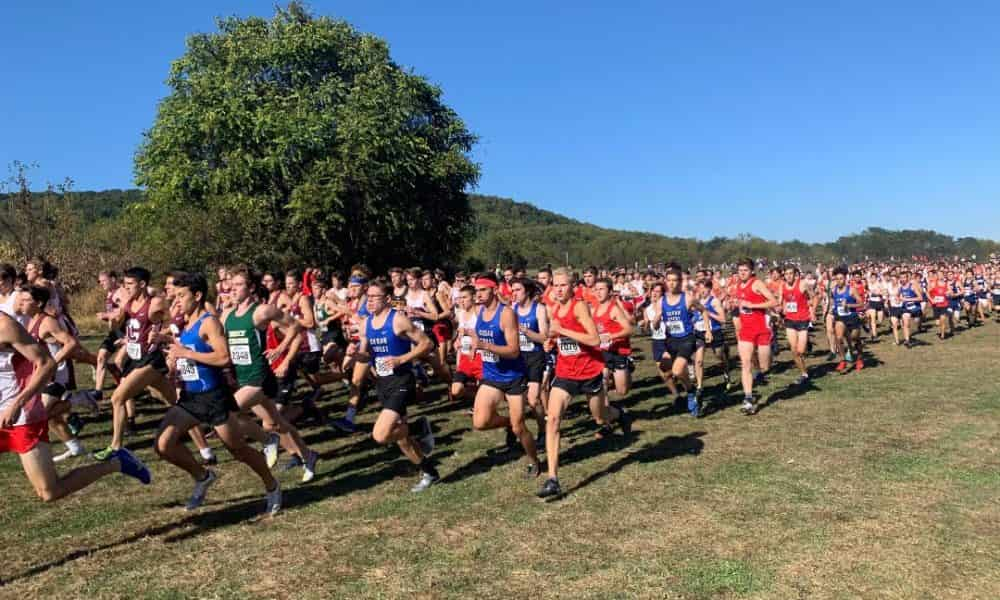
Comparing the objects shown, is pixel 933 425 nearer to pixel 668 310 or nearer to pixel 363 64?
pixel 668 310

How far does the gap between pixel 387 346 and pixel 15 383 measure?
3094 mm

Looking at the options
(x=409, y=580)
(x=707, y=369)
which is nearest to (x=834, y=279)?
(x=707, y=369)

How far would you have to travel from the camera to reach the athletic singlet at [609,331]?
9344mm

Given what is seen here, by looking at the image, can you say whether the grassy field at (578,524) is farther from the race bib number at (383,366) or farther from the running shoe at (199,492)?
the race bib number at (383,366)

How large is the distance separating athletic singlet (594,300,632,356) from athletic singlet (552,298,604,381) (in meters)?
1.62

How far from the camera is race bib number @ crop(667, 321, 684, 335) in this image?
10.3 metres

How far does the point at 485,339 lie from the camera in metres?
7.11

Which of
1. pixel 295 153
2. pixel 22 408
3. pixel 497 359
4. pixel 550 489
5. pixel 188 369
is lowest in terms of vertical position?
pixel 550 489

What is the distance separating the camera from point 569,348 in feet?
24.0

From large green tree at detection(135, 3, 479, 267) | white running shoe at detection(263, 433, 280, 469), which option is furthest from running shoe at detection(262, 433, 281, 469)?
large green tree at detection(135, 3, 479, 267)

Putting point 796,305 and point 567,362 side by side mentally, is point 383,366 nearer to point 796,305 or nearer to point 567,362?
point 567,362

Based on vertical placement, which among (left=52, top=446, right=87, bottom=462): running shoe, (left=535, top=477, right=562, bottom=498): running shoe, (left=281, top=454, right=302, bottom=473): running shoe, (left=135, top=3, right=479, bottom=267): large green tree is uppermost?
(left=135, top=3, right=479, bottom=267): large green tree

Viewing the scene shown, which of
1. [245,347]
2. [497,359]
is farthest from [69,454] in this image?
[497,359]

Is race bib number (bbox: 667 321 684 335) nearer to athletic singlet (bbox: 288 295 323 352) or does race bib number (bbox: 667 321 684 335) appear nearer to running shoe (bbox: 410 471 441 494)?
running shoe (bbox: 410 471 441 494)
